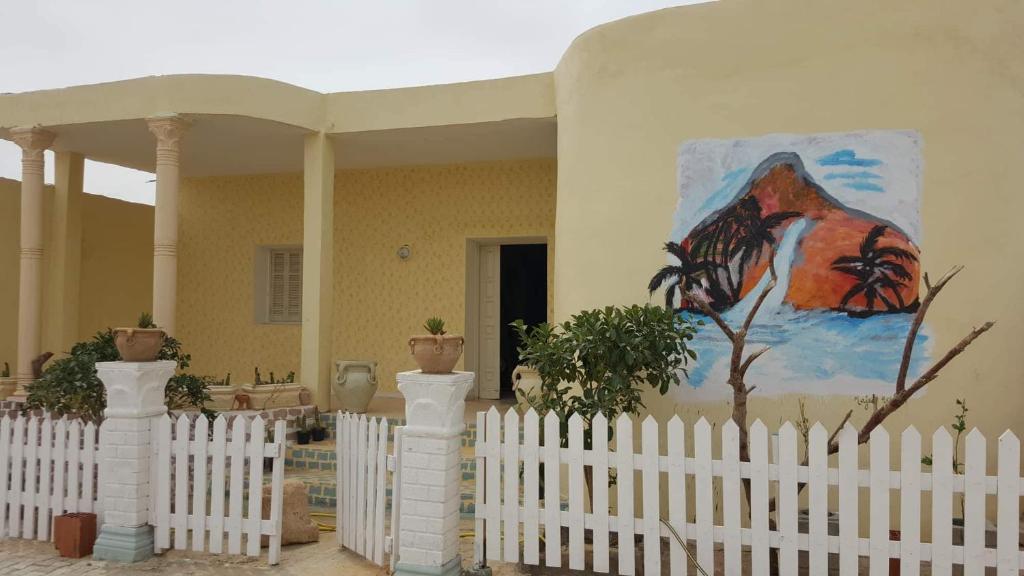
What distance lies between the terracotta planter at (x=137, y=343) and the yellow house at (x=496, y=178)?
2802 millimetres

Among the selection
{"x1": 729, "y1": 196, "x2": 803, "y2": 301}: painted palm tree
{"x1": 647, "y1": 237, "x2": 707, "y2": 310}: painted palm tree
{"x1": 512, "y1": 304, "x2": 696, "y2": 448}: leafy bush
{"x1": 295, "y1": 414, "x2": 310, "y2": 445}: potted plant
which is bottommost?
{"x1": 295, "y1": 414, "x2": 310, "y2": 445}: potted plant

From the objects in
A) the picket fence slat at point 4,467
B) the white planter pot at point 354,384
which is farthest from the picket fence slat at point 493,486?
the white planter pot at point 354,384

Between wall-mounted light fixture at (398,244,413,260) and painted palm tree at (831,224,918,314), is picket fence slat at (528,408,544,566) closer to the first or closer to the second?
painted palm tree at (831,224,918,314)

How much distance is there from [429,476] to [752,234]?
3187 millimetres

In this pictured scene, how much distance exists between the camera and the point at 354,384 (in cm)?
820

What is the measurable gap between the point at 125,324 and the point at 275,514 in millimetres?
7923

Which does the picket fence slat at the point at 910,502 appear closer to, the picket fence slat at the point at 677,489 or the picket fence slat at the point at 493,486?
the picket fence slat at the point at 677,489

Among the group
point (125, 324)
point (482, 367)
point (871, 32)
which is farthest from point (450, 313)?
point (871, 32)

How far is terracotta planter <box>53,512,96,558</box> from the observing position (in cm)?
503

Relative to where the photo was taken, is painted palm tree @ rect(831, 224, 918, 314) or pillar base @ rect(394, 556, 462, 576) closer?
pillar base @ rect(394, 556, 462, 576)

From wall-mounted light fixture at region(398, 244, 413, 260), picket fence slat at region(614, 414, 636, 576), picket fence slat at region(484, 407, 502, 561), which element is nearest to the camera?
picket fence slat at region(614, 414, 636, 576)

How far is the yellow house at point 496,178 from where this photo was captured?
550 cm

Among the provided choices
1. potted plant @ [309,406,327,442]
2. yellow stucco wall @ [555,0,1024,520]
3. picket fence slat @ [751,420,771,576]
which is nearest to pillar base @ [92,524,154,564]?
potted plant @ [309,406,327,442]

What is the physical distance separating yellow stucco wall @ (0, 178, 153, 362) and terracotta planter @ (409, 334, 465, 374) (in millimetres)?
7490
